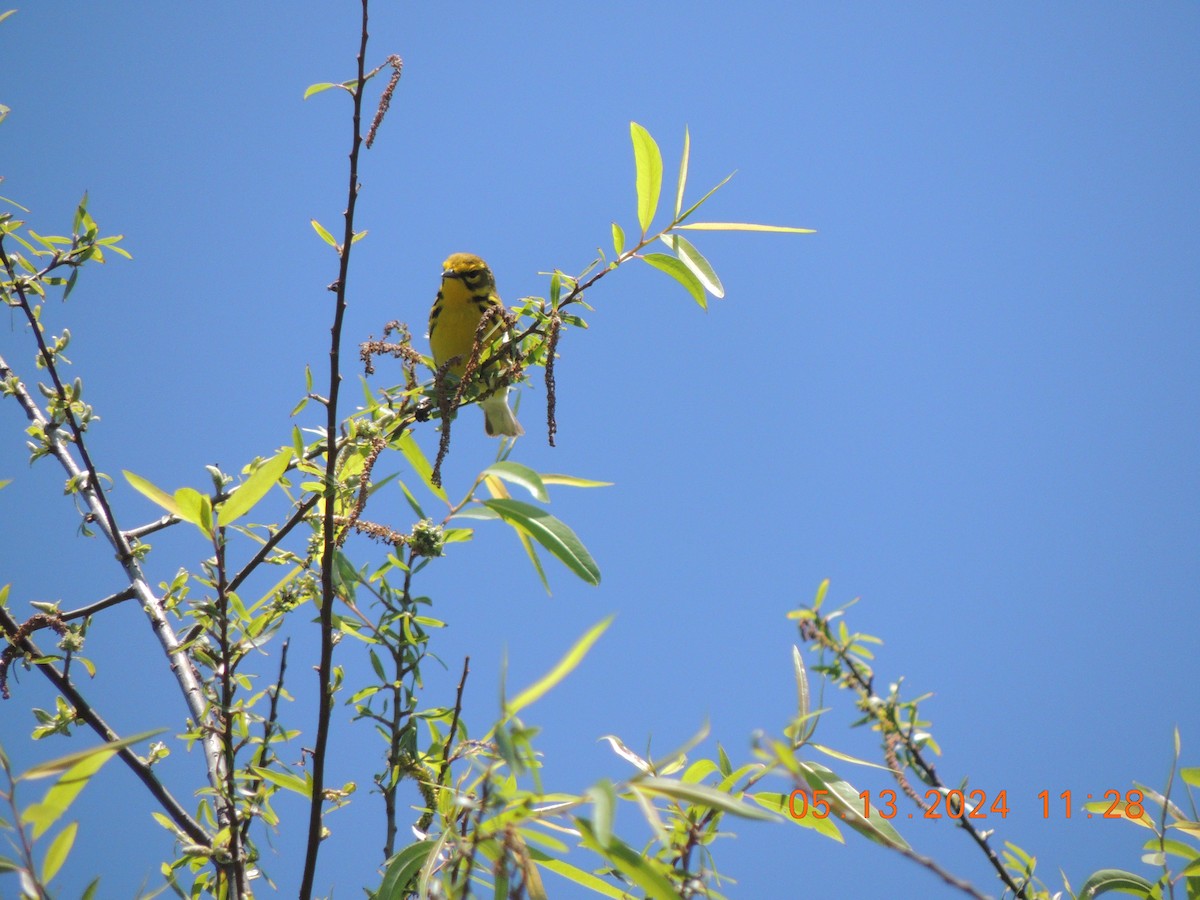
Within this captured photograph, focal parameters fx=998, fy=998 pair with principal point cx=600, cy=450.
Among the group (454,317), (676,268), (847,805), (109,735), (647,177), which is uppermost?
(454,317)

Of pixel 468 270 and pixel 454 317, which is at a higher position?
pixel 468 270

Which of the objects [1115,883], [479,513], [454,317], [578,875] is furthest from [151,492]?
[454,317]

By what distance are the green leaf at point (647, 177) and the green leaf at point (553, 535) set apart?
553mm

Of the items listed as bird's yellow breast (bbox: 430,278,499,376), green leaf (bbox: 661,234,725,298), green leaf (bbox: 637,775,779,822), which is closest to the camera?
green leaf (bbox: 637,775,779,822)

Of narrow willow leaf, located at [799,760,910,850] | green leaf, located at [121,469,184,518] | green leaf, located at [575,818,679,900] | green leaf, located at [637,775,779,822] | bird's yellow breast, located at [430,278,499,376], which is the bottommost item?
green leaf, located at [575,818,679,900]

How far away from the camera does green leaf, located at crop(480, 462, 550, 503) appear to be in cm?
142

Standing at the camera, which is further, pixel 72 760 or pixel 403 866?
pixel 403 866

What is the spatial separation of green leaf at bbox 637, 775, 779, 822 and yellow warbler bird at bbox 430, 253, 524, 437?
366cm

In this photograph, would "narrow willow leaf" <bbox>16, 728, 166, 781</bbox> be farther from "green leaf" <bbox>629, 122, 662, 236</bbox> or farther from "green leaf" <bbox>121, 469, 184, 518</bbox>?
"green leaf" <bbox>629, 122, 662, 236</bbox>

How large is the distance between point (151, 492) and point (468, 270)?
3.65m

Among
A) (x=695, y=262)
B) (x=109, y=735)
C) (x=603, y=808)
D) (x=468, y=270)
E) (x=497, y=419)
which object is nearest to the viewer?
(x=603, y=808)

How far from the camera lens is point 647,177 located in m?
1.71

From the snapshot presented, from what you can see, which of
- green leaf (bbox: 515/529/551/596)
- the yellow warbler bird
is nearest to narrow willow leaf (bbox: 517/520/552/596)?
green leaf (bbox: 515/529/551/596)

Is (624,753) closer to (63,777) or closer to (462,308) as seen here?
(63,777)
